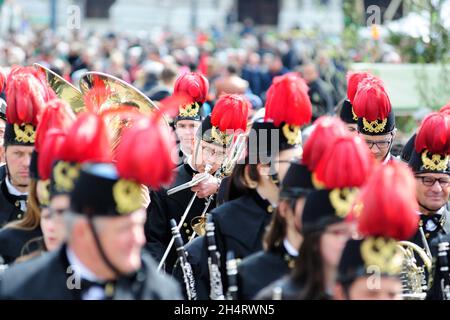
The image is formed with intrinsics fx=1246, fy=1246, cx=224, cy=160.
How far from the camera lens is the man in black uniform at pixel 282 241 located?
5.05 meters

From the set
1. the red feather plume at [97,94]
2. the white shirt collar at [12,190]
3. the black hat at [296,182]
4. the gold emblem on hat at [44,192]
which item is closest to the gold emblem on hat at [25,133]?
the white shirt collar at [12,190]


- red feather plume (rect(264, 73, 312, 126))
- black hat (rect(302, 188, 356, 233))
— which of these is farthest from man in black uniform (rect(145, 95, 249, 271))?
black hat (rect(302, 188, 356, 233))

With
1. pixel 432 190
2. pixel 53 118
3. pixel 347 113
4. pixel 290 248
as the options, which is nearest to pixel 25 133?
pixel 53 118

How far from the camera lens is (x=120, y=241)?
14.3 feet

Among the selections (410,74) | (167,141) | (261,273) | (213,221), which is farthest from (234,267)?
(410,74)

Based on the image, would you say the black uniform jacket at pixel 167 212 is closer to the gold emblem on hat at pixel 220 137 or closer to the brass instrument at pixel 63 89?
the gold emblem on hat at pixel 220 137

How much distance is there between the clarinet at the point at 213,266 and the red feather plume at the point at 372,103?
6.33 feet

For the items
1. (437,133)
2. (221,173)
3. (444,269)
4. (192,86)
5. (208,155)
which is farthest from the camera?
(192,86)

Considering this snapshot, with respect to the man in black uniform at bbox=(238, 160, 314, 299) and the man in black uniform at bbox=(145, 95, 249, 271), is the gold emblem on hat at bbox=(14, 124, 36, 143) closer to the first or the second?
the man in black uniform at bbox=(145, 95, 249, 271)

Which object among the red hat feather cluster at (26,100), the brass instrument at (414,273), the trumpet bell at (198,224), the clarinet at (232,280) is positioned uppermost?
the red hat feather cluster at (26,100)

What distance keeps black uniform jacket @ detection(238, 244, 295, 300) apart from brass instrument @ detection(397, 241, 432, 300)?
593 mm

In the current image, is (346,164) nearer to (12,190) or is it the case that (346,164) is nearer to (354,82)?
(12,190)

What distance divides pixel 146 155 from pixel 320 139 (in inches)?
37.8
